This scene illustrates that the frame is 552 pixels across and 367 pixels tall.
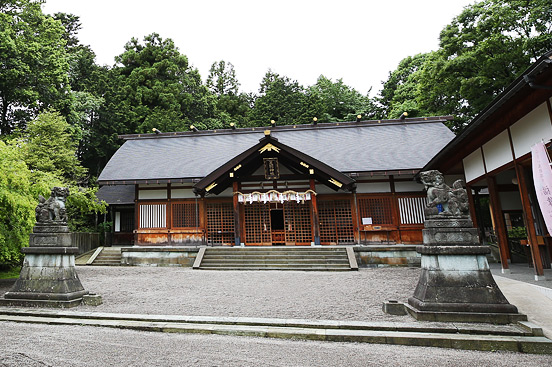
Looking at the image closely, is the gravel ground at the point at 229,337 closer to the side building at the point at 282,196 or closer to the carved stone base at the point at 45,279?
the carved stone base at the point at 45,279

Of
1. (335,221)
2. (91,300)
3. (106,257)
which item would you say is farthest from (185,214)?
(91,300)

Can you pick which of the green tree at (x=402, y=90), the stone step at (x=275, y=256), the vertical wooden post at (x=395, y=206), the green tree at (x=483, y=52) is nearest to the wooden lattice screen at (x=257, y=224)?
the stone step at (x=275, y=256)

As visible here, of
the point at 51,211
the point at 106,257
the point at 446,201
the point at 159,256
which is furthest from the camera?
the point at 106,257

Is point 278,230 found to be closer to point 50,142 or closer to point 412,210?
point 412,210

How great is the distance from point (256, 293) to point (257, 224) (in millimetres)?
7182

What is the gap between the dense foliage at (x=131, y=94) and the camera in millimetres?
13455

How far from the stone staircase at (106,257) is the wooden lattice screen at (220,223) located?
4.10 m

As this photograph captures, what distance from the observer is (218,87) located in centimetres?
4006

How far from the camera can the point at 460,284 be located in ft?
14.8

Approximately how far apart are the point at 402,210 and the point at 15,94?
79.5 feet

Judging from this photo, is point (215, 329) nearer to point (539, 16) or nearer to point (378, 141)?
point (378, 141)

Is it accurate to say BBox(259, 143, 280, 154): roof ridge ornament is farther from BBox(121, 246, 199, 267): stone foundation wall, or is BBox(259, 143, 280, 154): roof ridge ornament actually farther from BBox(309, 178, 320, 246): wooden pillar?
BBox(121, 246, 199, 267): stone foundation wall

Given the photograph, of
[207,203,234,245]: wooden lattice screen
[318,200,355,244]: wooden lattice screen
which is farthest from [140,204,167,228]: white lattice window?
[318,200,355,244]: wooden lattice screen

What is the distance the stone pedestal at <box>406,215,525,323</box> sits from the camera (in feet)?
14.3
